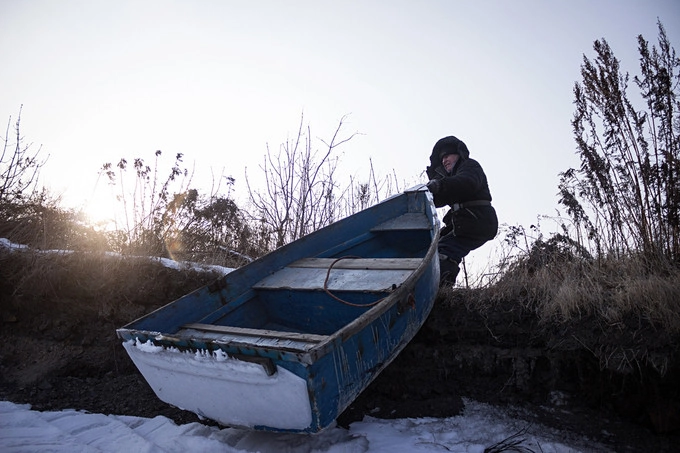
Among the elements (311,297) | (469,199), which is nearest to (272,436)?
(311,297)

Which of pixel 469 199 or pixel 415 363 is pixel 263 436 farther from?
pixel 469 199

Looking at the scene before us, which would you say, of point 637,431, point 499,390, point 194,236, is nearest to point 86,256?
point 194,236

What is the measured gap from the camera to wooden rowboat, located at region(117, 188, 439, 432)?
74.4 inches

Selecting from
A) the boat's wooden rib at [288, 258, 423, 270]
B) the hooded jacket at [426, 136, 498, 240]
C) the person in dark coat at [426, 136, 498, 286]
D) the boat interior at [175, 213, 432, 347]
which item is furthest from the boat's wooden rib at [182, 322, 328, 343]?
the hooded jacket at [426, 136, 498, 240]

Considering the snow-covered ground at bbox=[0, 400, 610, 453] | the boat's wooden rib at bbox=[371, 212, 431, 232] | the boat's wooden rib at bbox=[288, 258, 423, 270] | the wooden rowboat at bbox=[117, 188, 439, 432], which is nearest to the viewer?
the wooden rowboat at bbox=[117, 188, 439, 432]

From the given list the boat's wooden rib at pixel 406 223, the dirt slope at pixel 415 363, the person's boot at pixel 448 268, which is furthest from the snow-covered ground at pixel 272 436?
the boat's wooden rib at pixel 406 223

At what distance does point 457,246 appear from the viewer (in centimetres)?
428

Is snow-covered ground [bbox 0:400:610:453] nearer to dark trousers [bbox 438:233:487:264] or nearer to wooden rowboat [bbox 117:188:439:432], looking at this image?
wooden rowboat [bbox 117:188:439:432]

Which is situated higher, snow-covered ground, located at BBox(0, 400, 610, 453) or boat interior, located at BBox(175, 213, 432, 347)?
boat interior, located at BBox(175, 213, 432, 347)

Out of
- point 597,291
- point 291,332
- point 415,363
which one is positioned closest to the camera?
point 291,332

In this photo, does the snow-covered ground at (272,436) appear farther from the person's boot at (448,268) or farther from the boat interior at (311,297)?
the person's boot at (448,268)

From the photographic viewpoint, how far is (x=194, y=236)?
19.7 feet

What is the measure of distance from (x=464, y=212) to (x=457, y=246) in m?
0.36

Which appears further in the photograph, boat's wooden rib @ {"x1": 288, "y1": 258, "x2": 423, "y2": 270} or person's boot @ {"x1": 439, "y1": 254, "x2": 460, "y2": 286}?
person's boot @ {"x1": 439, "y1": 254, "x2": 460, "y2": 286}
